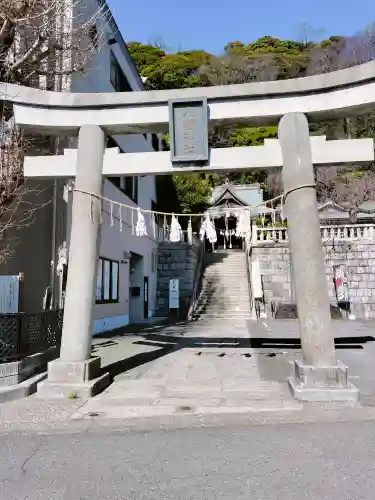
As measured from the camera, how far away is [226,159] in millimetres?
7312

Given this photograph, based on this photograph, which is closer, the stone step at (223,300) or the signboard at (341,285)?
the signboard at (341,285)

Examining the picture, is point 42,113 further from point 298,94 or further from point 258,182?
point 258,182

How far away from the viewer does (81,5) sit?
487 inches

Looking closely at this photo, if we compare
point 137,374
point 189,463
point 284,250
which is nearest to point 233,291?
point 284,250

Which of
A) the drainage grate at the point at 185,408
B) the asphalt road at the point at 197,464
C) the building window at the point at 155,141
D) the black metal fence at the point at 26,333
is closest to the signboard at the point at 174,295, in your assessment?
the building window at the point at 155,141

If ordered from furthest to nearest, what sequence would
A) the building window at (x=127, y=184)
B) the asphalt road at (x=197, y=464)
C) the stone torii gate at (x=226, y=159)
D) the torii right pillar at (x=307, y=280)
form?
the building window at (x=127, y=184) < the stone torii gate at (x=226, y=159) < the torii right pillar at (x=307, y=280) < the asphalt road at (x=197, y=464)

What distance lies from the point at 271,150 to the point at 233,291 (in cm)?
1642

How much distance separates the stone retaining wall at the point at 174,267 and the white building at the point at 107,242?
764 mm

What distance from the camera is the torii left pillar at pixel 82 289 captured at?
677cm

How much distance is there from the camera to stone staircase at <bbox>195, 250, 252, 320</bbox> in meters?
21.1

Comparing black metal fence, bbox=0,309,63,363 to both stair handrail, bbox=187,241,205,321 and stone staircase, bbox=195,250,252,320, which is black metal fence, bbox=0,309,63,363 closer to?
stair handrail, bbox=187,241,205,321

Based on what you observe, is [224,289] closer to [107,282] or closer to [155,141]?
[155,141]

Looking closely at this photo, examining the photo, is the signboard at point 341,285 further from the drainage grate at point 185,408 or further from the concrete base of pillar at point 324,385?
the drainage grate at point 185,408

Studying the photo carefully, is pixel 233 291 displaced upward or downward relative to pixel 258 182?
downward
